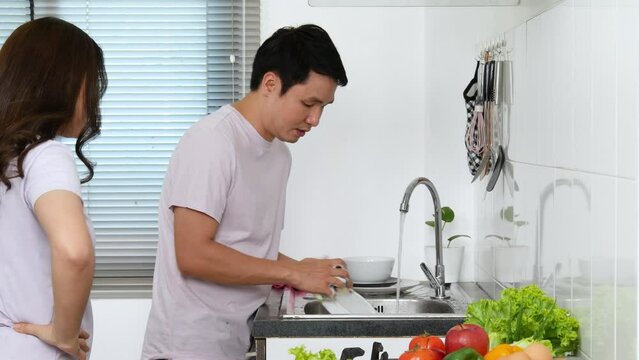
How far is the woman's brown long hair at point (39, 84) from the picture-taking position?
170 cm

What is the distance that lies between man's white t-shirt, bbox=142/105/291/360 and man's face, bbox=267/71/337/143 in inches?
2.7

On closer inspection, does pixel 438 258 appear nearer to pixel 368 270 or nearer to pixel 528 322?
pixel 368 270

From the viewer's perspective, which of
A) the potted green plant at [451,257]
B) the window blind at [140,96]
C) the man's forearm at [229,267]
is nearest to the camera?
the man's forearm at [229,267]

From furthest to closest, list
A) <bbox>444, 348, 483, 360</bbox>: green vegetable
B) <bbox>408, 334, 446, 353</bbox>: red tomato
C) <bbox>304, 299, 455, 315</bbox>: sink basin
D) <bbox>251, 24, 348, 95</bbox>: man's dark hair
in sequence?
<bbox>304, 299, 455, 315</bbox>: sink basin
<bbox>251, 24, 348, 95</bbox>: man's dark hair
<bbox>408, 334, 446, 353</bbox>: red tomato
<bbox>444, 348, 483, 360</bbox>: green vegetable

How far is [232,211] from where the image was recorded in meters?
2.38

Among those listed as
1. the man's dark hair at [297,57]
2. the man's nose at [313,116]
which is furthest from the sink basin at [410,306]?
the man's dark hair at [297,57]

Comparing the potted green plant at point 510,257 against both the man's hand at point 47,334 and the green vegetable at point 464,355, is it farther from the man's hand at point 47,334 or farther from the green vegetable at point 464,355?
the man's hand at point 47,334

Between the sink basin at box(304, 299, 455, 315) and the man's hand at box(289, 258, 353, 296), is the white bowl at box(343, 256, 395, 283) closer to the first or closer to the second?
the sink basin at box(304, 299, 455, 315)

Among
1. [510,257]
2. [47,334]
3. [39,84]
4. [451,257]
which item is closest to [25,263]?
[47,334]

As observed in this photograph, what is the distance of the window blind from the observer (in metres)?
3.46

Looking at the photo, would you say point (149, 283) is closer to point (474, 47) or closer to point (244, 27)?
point (244, 27)

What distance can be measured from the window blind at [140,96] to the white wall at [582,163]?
1.36 meters

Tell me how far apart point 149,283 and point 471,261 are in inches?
46.1

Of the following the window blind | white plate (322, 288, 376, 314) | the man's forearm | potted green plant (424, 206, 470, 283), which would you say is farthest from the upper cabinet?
the window blind
